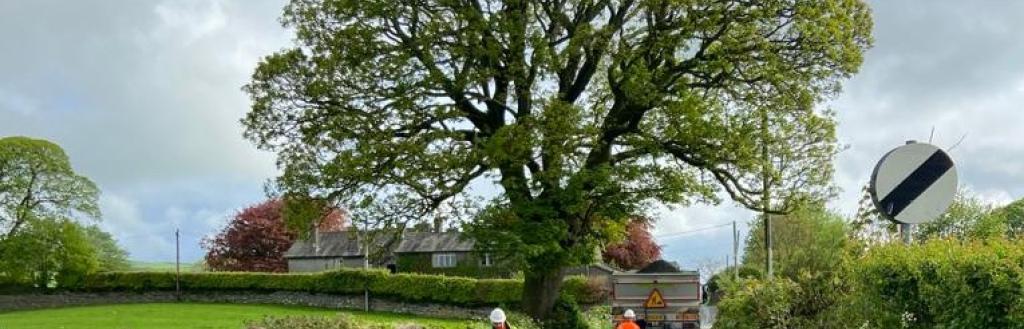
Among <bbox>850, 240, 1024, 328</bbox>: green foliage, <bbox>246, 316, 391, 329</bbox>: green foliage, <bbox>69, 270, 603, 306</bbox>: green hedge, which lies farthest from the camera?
<bbox>69, 270, 603, 306</bbox>: green hedge

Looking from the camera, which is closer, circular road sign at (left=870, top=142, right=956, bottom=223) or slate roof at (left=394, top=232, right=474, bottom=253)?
circular road sign at (left=870, top=142, right=956, bottom=223)

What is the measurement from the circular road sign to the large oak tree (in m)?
19.0

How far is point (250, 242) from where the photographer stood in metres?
88.5

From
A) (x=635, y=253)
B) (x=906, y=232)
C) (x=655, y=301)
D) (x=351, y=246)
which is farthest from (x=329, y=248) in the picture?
(x=906, y=232)

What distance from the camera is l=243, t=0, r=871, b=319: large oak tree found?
2655 cm

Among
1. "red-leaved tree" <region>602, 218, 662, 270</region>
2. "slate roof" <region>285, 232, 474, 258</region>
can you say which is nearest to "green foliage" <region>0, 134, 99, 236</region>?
"slate roof" <region>285, 232, 474, 258</region>

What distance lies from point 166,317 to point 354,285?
12.2 metres

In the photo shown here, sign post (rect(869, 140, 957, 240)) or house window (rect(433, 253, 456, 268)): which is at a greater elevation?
sign post (rect(869, 140, 957, 240))

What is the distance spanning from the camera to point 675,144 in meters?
27.5

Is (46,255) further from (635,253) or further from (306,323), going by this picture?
(306,323)

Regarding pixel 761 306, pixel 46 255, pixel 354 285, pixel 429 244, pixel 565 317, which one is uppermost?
pixel 761 306

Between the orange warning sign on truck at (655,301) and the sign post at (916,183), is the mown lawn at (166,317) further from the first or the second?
the sign post at (916,183)

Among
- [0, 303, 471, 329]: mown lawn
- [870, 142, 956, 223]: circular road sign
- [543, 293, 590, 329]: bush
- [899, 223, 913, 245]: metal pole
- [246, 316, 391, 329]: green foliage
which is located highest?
[870, 142, 956, 223]: circular road sign

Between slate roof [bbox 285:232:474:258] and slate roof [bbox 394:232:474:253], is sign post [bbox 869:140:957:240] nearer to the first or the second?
slate roof [bbox 285:232:474:258]
